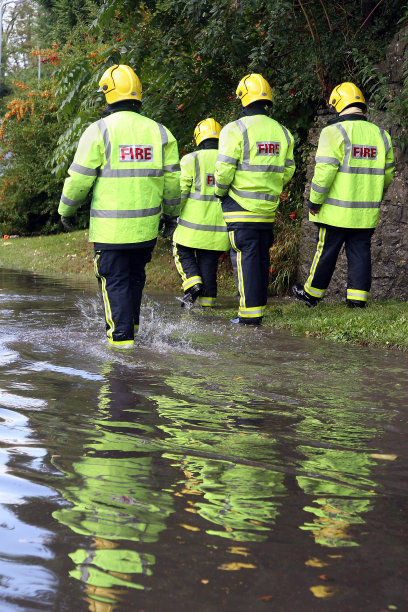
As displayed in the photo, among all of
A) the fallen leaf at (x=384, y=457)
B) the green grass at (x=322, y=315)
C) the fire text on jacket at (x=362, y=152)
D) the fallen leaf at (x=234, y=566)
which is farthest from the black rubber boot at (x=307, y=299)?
the fallen leaf at (x=234, y=566)

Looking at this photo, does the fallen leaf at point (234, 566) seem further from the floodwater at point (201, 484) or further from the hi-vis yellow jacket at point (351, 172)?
the hi-vis yellow jacket at point (351, 172)

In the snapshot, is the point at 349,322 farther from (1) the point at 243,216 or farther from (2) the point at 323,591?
(2) the point at 323,591

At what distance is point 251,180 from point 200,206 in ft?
6.37

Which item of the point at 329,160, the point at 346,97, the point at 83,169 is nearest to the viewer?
the point at 83,169

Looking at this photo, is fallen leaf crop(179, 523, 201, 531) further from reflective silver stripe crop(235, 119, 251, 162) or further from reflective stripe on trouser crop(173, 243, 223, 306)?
reflective stripe on trouser crop(173, 243, 223, 306)

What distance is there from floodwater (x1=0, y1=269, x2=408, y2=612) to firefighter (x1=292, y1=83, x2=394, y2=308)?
9.37 ft

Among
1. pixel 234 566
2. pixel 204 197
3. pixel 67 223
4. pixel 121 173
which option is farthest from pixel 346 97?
pixel 234 566

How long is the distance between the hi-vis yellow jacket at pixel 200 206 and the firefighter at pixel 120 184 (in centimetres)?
343

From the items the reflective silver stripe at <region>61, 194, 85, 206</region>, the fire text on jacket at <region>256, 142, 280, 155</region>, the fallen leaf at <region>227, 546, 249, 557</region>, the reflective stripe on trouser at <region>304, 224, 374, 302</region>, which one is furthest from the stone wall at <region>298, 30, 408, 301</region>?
the fallen leaf at <region>227, 546, 249, 557</region>

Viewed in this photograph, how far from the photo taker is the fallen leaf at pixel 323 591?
7.48ft

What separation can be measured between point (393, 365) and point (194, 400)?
1.95m

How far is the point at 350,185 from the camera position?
8.77 metres

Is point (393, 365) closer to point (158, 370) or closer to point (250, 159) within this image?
point (158, 370)

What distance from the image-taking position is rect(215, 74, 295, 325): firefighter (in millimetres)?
8328
